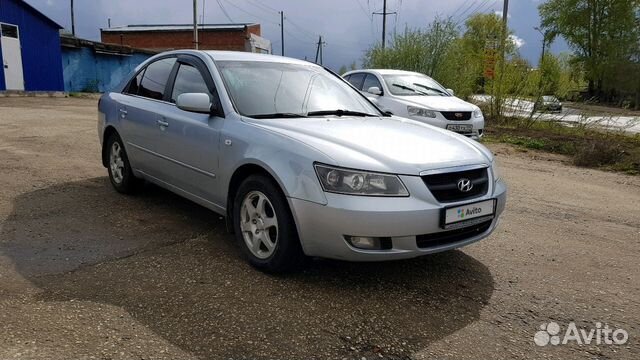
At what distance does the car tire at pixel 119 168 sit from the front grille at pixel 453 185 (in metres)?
3.46

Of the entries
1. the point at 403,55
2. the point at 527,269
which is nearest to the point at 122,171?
the point at 527,269

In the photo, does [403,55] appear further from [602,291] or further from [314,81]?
[602,291]

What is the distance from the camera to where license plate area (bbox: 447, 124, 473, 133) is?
991 centimetres

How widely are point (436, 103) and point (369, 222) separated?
771 cm

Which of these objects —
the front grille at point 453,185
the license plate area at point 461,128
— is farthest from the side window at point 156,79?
the license plate area at point 461,128

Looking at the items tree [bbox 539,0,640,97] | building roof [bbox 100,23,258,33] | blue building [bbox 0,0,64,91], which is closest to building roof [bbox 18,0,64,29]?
blue building [bbox 0,0,64,91]

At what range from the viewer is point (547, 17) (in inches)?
2190

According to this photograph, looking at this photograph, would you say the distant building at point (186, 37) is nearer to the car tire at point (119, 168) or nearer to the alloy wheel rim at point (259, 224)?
the car tire at point (119, 168)

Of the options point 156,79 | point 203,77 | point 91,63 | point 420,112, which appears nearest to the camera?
point 203,77

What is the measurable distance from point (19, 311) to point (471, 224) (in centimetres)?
287

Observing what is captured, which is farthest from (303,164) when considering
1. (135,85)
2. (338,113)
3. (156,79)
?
(135,85)

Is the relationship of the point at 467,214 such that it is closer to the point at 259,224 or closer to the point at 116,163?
the point at 259,224

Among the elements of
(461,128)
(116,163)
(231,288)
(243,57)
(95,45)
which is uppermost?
(95,45)

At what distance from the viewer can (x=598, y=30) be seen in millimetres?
52125
